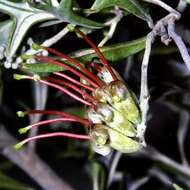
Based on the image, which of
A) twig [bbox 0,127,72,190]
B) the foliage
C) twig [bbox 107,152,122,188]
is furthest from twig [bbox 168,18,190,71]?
twig [bbox 0,127,72,190]

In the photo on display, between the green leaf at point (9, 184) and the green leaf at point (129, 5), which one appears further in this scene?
the green leaf at point (9, 184)

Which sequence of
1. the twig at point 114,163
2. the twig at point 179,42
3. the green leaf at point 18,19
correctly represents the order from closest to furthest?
the twig at point 179,42
the green leaf at point 18,19
the twig at point 114,163

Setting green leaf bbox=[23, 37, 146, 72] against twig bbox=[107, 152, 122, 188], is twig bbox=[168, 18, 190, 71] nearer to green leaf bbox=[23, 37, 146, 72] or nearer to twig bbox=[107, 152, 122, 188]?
green leaf bbox=[23, 37, 146, 72]

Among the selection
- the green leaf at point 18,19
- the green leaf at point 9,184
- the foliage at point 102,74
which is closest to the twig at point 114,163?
the foliage at point 102,74

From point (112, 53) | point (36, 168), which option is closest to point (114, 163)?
point (36, 168)

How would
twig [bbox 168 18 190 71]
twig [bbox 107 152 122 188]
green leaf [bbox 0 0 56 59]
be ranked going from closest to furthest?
twig [bbox 168 18 190 71]
green leaf [bbox 0 0 56 59]
twig [bbox 107 152 122 188]

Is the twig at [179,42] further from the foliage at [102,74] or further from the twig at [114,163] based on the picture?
the twig at [114,163]

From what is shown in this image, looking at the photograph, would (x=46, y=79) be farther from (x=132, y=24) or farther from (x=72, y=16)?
(x=132, y=24)

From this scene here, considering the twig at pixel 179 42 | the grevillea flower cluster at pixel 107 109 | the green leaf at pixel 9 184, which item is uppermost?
the twig at pixel 179 42

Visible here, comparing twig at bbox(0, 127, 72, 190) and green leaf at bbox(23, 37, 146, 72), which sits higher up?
green leaf at bbox(23, 37, 146, 72)
